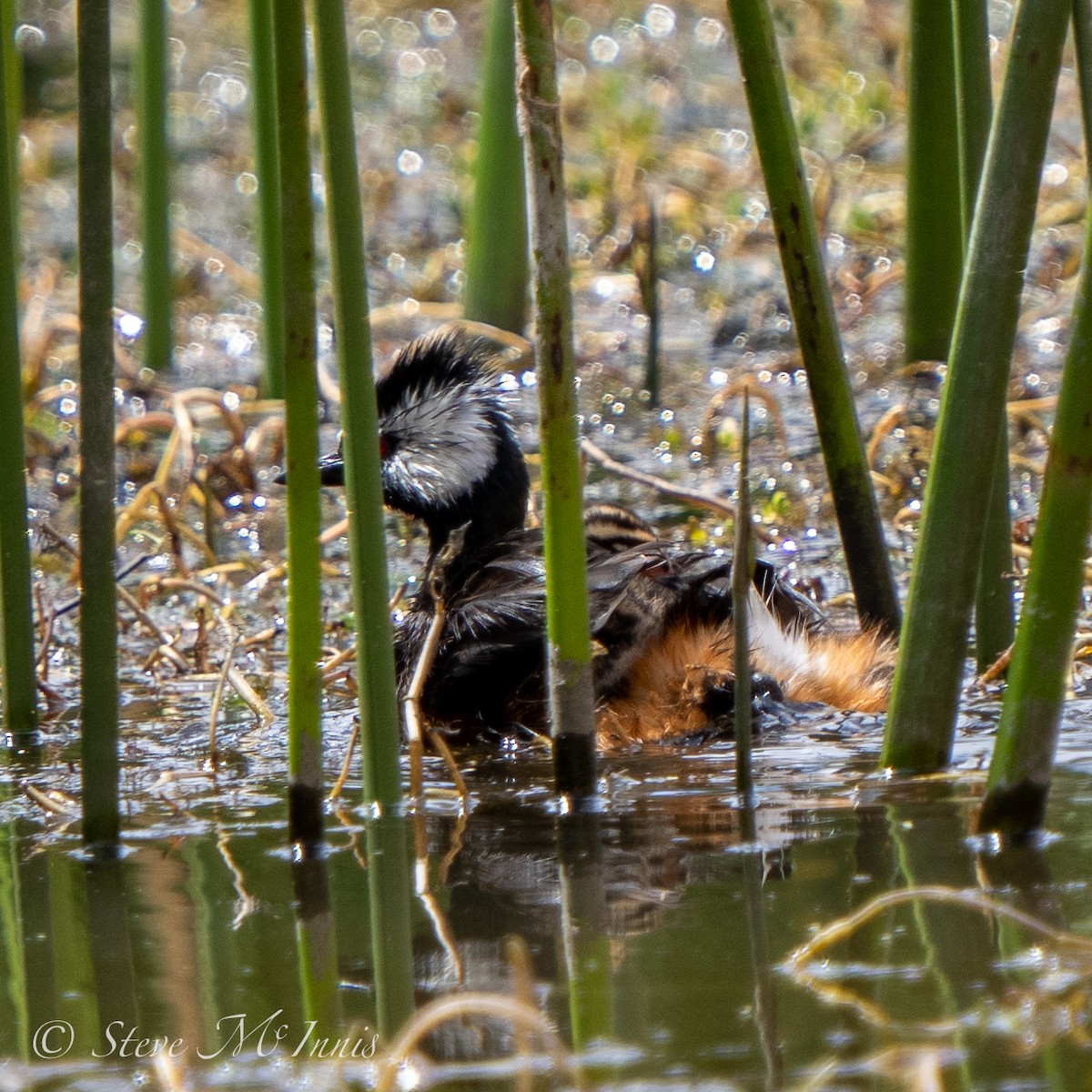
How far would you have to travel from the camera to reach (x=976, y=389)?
100 inches

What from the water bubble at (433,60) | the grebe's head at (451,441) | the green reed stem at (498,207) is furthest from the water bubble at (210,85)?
the grebe's head at (451,441)

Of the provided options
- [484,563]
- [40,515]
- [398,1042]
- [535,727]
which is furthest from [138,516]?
[398,1042]

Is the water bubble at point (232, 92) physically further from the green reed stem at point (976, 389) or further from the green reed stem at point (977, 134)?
the green reed stem at point (976, 389)

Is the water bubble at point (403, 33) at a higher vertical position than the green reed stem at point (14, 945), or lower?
higher

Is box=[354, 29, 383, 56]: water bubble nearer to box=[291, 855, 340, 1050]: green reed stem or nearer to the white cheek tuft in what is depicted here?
the white cheek tuft

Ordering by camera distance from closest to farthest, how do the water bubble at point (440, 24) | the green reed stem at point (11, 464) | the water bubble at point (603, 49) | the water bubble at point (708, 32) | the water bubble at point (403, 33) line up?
the green reed stem at point (11, 464), the water bubble at point (603, 49), the water bubble at point (708, 32), the water bubble at point (403, 33), the water bubble at point (440, 24)

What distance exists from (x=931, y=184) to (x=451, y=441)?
1.52 metres

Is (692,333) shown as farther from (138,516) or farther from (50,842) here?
(50,842)

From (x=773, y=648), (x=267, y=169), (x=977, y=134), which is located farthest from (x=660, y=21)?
(x=977, y=134)

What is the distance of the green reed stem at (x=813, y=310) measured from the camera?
316cm

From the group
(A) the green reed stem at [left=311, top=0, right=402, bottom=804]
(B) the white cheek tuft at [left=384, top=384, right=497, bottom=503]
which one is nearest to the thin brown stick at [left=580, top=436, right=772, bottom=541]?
(B) the white cheek tuft at [left=384, top=384, right=497, bottom=503]

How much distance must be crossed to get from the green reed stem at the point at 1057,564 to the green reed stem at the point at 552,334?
0.63 m

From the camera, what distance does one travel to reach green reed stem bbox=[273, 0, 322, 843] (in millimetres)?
2432

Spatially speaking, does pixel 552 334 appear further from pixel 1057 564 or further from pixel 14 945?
pixel 14 945
